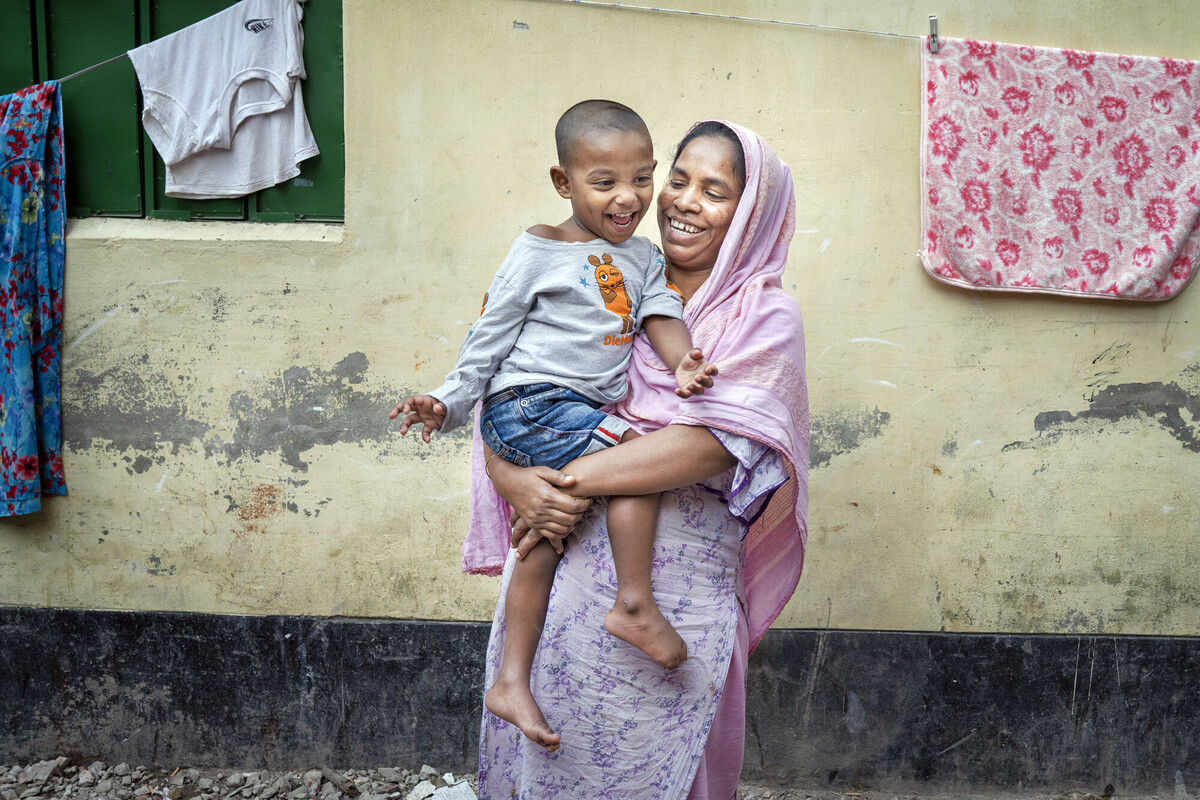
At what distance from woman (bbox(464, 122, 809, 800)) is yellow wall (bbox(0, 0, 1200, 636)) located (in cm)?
141

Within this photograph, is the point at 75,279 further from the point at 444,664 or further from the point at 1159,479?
the point at 1159,479

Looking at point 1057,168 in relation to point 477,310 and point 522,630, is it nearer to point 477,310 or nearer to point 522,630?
point 477,310

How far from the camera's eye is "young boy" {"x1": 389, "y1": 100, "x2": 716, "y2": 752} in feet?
5.64

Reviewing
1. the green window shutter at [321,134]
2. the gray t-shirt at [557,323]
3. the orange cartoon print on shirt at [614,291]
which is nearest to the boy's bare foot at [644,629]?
the gray t-shirt at [557,323]

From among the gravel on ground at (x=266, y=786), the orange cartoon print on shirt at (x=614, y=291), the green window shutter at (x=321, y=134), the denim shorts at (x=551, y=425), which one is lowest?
the gravel on ground at (x=266, y=786)

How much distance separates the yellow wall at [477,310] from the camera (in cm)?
315

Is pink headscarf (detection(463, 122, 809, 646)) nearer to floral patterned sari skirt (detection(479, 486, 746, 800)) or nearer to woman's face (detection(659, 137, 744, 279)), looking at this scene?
woman's face (detection(659, 137, 744, 279))

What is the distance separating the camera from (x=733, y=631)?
74.3 inches

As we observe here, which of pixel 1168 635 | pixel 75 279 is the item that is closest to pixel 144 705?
pixel 75 279

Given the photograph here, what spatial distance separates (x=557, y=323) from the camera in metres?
1.78

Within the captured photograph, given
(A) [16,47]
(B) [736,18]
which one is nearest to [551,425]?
(B) [736,18]

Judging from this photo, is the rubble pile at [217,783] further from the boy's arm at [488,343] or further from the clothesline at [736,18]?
the clothesline at [736,18]

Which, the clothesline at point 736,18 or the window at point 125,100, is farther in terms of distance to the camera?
the window at point 125,100

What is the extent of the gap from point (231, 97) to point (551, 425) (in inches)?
89.8
